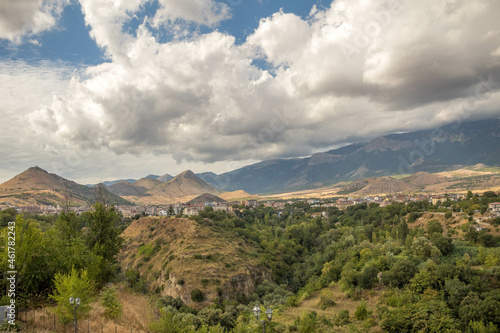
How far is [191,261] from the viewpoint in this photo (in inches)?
2303

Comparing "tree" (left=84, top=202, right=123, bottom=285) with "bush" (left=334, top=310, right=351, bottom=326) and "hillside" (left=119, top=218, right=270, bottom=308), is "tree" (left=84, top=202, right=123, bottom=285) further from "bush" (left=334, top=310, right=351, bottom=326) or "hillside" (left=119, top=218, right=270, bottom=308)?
"hillside" (left=119, top=218, right=270, bottom=308)

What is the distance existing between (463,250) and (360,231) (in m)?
32.7

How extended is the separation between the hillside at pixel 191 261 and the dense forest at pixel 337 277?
2.35 metres

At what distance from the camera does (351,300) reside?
4241cm

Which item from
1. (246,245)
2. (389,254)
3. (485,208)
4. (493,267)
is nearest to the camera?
(493,267)

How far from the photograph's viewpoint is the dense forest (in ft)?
53.7

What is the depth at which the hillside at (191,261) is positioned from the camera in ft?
172

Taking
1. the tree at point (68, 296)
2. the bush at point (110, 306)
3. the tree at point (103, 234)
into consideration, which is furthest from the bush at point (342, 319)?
the tree at point (68, 296)

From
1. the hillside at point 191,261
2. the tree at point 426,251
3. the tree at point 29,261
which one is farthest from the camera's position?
the hillside at point 191,261

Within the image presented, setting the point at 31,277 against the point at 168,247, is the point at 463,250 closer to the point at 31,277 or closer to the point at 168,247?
the point at 31,277

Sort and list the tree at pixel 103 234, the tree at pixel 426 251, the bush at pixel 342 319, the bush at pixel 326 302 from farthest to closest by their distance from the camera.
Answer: the tree at pixel 426 251
the bush at pixel 326 302
the bush at pixel 342 319
the tree at pixel 103 234

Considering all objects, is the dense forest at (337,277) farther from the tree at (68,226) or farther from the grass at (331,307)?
the grass at (331,307)

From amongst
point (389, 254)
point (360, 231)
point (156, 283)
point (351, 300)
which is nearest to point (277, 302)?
point (351, 300)

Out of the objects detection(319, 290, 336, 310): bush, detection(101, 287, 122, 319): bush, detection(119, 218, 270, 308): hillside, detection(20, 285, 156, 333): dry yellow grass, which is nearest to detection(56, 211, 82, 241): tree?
A: detection(20, 285, 156, 333): dry yellow grass
